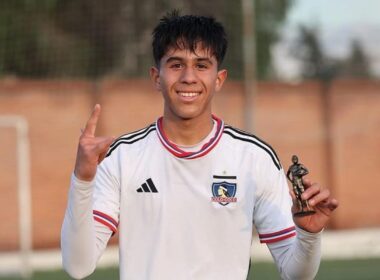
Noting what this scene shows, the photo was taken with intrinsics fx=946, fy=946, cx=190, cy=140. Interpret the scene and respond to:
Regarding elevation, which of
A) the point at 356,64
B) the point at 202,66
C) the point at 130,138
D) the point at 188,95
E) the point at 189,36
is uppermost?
the point at 189,36

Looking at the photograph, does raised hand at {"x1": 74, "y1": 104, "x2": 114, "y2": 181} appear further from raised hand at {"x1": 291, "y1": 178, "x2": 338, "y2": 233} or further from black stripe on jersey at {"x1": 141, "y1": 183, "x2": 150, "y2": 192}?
raised hand at {"x1": 291, "y1": 178, "x2": 338, "y2": 233}

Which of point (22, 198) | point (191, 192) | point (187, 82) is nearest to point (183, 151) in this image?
point (191, 192)

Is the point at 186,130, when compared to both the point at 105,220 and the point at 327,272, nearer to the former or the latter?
the point at 105,220

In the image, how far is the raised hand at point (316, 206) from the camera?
12.3 feet

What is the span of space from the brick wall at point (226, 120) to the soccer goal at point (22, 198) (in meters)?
0.13

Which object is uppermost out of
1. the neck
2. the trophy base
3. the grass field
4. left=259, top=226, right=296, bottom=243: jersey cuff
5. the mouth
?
the mouth

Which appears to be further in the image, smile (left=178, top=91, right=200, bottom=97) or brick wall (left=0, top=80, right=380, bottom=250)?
brick wall (left=0, top=80, right=380, bottom=250)

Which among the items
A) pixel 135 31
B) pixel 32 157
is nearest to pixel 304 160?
pixel 135 31

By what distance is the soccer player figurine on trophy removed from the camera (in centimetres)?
371

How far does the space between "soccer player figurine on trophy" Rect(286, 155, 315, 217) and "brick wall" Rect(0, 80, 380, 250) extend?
1161cm

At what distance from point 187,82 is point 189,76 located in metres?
0.03

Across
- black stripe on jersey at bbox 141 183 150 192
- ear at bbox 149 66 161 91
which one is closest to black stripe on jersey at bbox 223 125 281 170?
ear at bbox 149 66 161 91

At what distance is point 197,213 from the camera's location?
165 inches

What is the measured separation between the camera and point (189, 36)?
14.1ft
